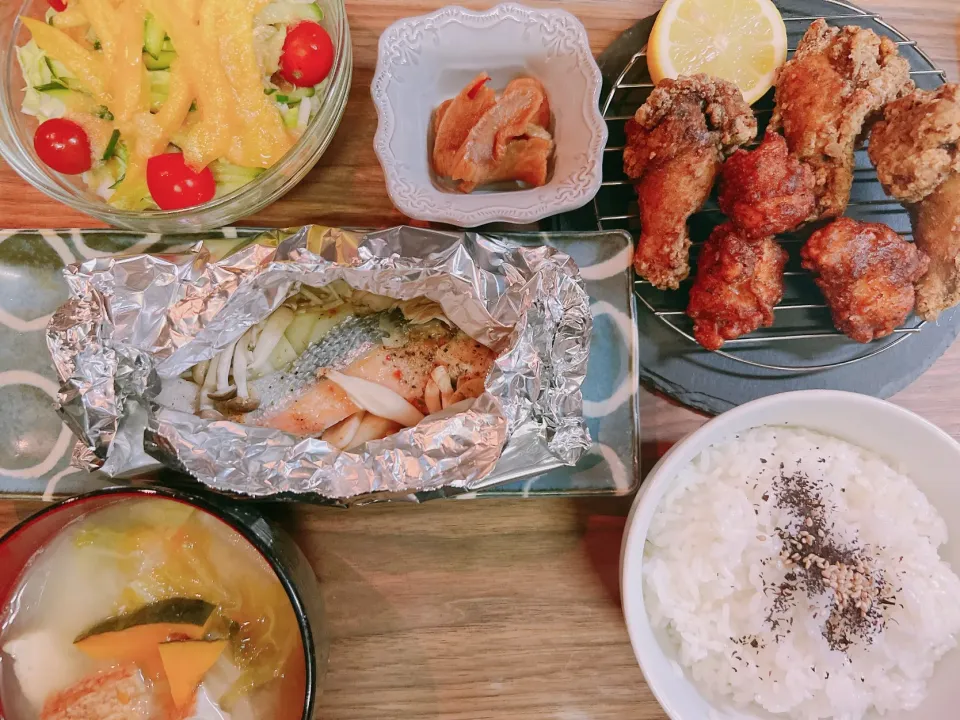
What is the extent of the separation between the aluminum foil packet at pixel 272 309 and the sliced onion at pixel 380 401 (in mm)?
140

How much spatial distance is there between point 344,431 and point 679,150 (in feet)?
3.26

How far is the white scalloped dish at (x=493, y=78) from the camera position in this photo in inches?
54.2

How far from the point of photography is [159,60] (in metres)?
1.38

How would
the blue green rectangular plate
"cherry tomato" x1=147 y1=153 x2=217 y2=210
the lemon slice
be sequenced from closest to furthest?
"cherry tomato" x1=147 y1=153 x2=217 y2=210, the blue green rectangular plate, the lemon slice

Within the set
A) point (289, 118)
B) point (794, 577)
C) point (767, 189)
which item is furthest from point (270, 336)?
point (794, 577)

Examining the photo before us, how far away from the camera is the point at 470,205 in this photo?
4.54 ft

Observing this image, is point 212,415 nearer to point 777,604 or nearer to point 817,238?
point 777,604

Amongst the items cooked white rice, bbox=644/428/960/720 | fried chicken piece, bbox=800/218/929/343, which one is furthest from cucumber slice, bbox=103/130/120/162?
fried chicken piece, bbox=800/218/929/343

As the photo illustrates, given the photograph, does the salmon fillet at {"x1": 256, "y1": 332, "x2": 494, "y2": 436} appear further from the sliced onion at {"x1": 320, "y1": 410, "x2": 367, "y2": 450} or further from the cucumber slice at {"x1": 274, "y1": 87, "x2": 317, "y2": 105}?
the cucumber slice at {"x1": 274, "y1": 87, "x2": 317, "y2": 105}

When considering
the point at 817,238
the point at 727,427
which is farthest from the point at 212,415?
the point at 817,238

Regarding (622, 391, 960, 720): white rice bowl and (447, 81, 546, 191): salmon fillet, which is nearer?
(622, 391, 960, 720): white rice bowl

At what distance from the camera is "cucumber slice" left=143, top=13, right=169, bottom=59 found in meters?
1.36

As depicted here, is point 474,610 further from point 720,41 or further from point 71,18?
point 71,18

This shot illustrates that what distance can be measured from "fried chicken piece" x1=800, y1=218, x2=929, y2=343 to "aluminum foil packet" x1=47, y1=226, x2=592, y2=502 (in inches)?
24.3
